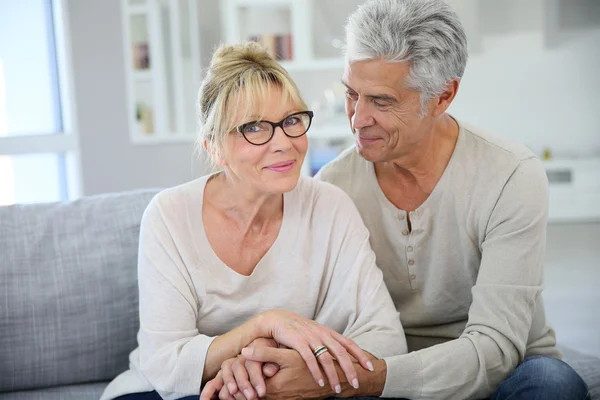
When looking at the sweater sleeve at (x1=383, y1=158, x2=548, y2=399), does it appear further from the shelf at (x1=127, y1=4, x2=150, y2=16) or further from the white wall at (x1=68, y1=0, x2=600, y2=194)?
the shelf at (x1=127, y1=4, x2=150, y2=16)

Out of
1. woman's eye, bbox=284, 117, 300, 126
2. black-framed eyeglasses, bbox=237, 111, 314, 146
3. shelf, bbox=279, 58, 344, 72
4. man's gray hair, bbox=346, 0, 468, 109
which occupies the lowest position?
black-framed eyeglasses, bbox=237, 111, 314, 146

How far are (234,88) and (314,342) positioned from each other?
1.95 ft

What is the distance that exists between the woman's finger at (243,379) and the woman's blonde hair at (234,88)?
49 cm

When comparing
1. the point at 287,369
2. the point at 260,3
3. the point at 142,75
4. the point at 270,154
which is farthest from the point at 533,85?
the point at 287,369

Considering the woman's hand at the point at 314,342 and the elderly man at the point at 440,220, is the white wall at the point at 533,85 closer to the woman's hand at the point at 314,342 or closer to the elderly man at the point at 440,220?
the elderly man at the point at 440,220

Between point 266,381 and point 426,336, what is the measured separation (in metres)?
0.55

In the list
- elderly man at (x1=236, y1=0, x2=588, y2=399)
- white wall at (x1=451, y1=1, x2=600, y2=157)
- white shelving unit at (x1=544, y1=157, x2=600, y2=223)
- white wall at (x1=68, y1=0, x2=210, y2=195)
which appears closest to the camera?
elderly man at (x1=236, y1=0, x2=588, y2=399)

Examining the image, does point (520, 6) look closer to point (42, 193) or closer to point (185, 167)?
point (185, 167)

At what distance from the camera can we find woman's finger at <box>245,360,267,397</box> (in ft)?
4.85

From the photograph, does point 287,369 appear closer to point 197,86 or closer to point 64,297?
point 64,297

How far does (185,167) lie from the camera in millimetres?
4582

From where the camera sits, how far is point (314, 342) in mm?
1531

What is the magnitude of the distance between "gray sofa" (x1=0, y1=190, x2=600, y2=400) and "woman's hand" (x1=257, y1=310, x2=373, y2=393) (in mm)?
560

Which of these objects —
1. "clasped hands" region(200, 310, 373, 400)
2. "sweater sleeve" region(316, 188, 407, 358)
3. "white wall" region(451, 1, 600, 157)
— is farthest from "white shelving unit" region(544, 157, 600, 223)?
"clasped hands" region(200, 310, 373, 400)
